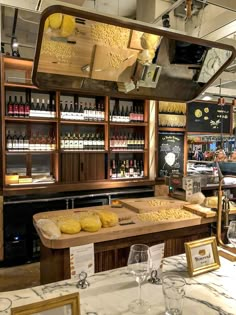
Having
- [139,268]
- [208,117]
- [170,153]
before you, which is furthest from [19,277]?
[208,117]

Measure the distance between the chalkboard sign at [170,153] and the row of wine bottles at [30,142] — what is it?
185 cm

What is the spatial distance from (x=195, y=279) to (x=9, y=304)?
839 mm

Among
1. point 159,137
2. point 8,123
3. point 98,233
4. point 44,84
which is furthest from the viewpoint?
point 159,137

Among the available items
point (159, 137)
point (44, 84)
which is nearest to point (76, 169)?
point (159, 137)

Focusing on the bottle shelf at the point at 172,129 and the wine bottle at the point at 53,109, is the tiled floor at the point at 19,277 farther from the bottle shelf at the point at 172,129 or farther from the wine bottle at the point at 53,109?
the bottle shelf at the point at 172,129

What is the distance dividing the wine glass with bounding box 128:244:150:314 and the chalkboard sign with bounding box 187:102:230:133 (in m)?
4.57

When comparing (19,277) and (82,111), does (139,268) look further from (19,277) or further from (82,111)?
(82,111)

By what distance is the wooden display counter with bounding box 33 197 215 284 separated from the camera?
1910 millimetres

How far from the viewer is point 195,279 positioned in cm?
135

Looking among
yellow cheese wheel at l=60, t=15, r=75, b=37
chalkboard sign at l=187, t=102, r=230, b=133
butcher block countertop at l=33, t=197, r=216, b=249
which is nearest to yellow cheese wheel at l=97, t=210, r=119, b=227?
butcher block countertop at l=33, t=197, r=216, b=249

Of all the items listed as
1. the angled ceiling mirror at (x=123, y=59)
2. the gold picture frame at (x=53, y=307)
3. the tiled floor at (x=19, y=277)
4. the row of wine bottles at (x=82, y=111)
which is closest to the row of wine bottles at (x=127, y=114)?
the row of wine bottles at (x=82, y=111)

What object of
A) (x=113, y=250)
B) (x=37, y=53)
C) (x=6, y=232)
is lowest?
(x=6, y=232)

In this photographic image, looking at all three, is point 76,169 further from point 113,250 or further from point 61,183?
point 113,250

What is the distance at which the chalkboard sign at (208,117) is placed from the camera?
5551 millimetres
